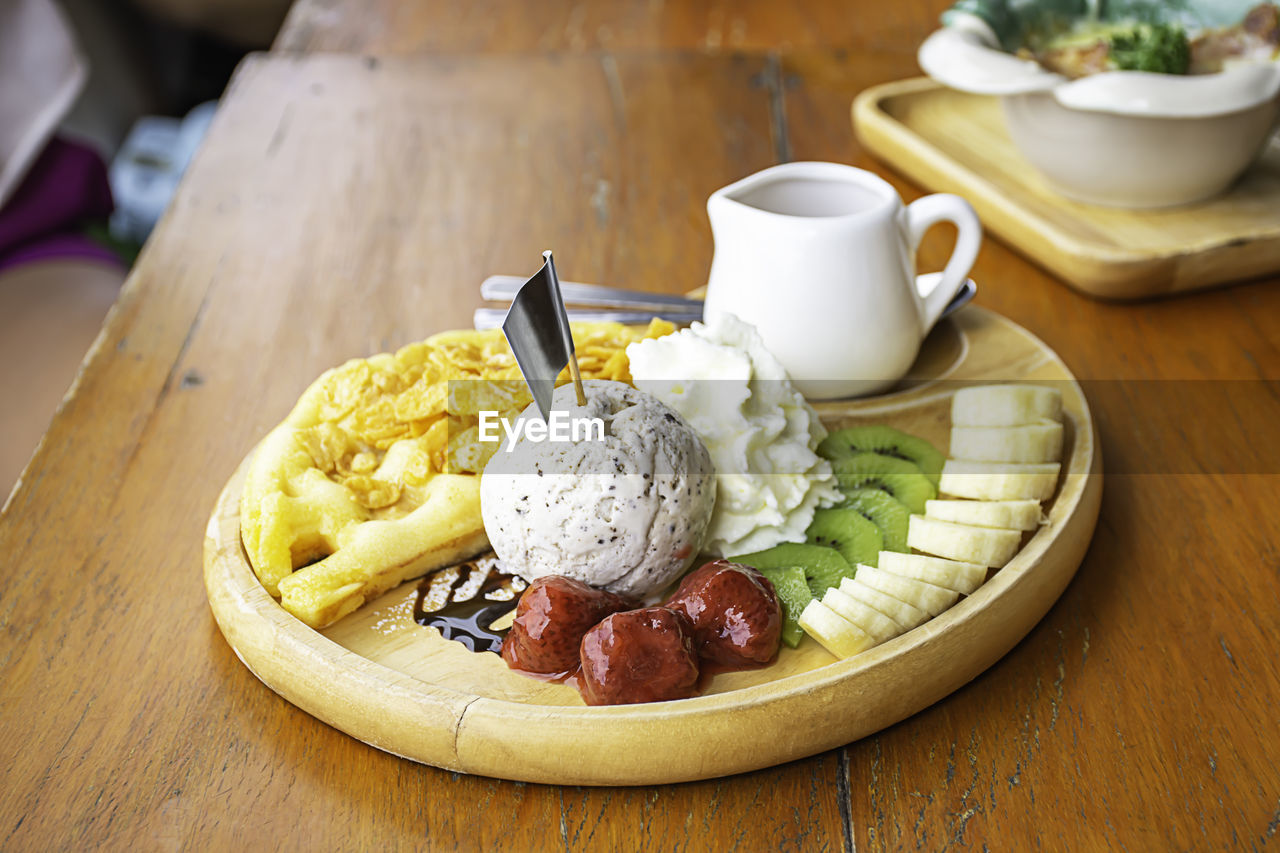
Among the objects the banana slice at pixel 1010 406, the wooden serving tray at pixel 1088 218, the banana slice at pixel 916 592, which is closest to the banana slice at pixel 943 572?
the banana slice at pixel 916 592

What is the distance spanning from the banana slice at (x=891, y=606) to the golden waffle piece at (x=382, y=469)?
1.23 ft

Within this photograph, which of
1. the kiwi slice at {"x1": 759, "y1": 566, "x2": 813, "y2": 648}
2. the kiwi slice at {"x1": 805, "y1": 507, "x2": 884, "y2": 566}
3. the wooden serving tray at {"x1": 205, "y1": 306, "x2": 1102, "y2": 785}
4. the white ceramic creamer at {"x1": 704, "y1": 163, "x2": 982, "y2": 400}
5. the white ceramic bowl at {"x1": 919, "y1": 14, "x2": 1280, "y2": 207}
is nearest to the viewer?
the wooden serving tray at {"x1": 205, "y1": 306, "x2": 1102, "y2": 785}

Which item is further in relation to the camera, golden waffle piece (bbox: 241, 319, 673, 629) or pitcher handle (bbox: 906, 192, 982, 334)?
pitcher handle (bbox: 906, 192, 982, 334)

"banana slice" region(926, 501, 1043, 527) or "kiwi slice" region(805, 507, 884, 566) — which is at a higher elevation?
"banana slice" region(926, 501, 1043, 527)

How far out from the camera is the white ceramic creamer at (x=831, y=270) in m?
1.17

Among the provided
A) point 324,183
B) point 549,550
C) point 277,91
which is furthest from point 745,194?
point 277,91

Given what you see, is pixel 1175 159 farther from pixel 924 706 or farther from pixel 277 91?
pixel 277 91

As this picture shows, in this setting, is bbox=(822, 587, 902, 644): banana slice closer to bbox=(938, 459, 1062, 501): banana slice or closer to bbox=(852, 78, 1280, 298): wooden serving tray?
bbox=(938, 459, 1062, 501): banana slice

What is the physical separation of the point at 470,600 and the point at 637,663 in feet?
0.76

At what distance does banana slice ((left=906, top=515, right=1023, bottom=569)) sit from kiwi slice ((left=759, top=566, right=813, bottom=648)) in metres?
0.12

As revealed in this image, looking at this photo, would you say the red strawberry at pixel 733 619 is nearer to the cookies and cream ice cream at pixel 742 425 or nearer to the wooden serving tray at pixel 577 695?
the wooden serving tray at pixel 577 695

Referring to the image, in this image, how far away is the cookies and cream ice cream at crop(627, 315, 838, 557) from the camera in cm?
105

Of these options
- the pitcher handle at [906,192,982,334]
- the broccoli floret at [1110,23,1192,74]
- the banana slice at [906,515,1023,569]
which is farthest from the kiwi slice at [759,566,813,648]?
the broccoli floret at [1110,23,1192,74]

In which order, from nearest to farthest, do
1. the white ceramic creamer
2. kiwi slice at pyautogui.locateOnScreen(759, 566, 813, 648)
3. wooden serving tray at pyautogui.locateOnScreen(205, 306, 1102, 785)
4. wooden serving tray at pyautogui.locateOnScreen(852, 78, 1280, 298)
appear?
wooden serving tray at pyautogui.locateOnScreen(205, 306, 1102, 785), kiwi slice at pyautogui.locateOnScreen(759, 566, 813, 648), the white ceramic creamer, wooden serving tray at pyautogui.locateOnScreen(852, 78, 1280, 298)
